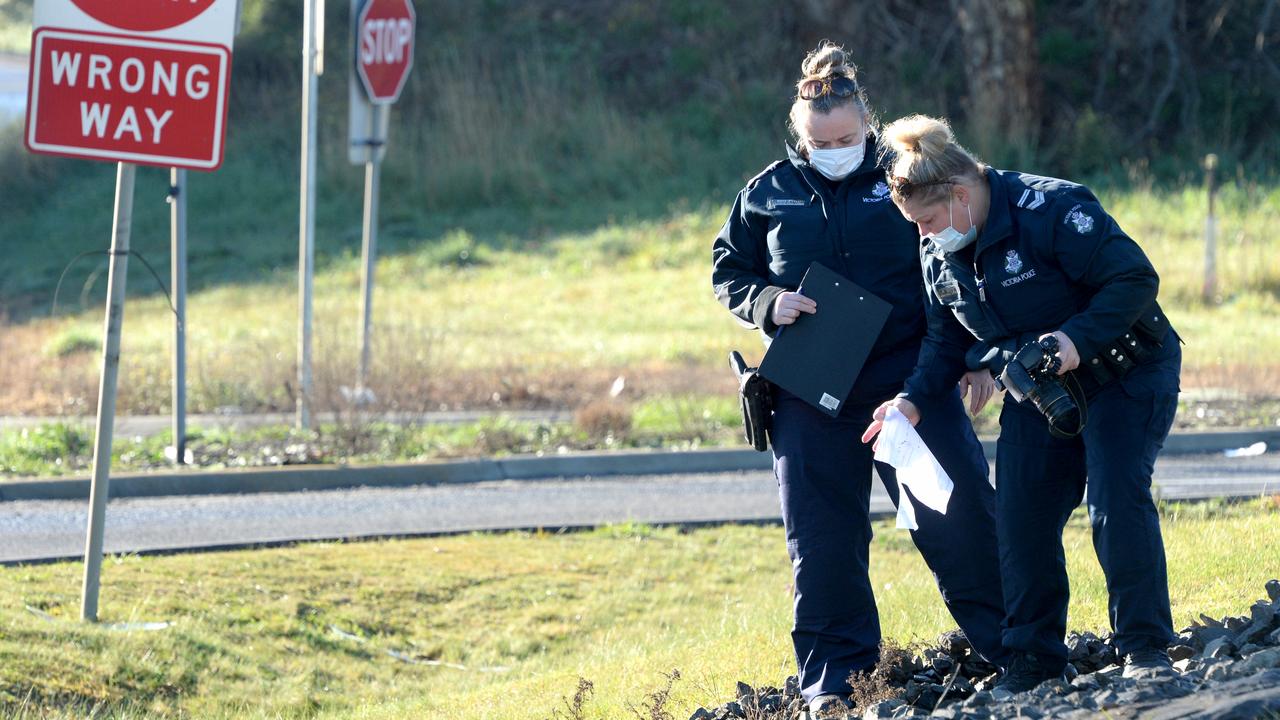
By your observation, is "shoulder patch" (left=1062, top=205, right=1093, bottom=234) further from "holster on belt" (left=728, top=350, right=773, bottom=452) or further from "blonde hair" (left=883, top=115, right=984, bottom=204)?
"holster on belt" (left=728, top=350, right=773, bottom=452)

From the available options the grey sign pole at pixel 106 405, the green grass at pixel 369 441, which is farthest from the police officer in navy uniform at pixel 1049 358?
the green grass at pixel 369 441

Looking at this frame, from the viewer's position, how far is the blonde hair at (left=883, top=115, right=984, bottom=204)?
4242mm

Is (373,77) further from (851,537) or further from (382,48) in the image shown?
(851,537)

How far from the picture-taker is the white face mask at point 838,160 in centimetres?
458

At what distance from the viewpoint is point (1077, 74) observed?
988 inches

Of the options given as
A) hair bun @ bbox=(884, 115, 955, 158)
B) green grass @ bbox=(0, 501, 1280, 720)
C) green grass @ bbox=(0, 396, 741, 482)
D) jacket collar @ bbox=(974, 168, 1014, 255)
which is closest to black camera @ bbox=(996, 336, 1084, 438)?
jacket collar @ bbox=(974, 168, 1014, 255)

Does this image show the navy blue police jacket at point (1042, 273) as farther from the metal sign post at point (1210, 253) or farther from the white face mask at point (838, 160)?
the metal sign post at point (1210, 253)

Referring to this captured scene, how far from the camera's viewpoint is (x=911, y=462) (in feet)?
14.7

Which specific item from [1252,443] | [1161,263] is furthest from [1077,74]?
[1252,443]

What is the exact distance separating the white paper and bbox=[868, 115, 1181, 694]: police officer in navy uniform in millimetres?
66

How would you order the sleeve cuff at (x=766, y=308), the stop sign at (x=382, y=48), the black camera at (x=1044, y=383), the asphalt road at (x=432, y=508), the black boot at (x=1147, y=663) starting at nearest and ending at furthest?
the black boot at (x=1147, y=663), the black camera at (x=1044, y=383), the sleeve cuff at (x=766, y=308), the asphalt road at (x=432, y=508), the stop sign at (x=382, y=48)

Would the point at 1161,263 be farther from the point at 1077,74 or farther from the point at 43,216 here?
the point at 43,216

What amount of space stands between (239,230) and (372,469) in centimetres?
1502

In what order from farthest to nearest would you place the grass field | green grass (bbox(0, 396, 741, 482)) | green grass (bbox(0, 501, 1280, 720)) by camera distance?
1. the grass field
2. green grass (bbox(0, 396, 741, 482))
3. green grass (bbox(0, 501, 1280, 720))
